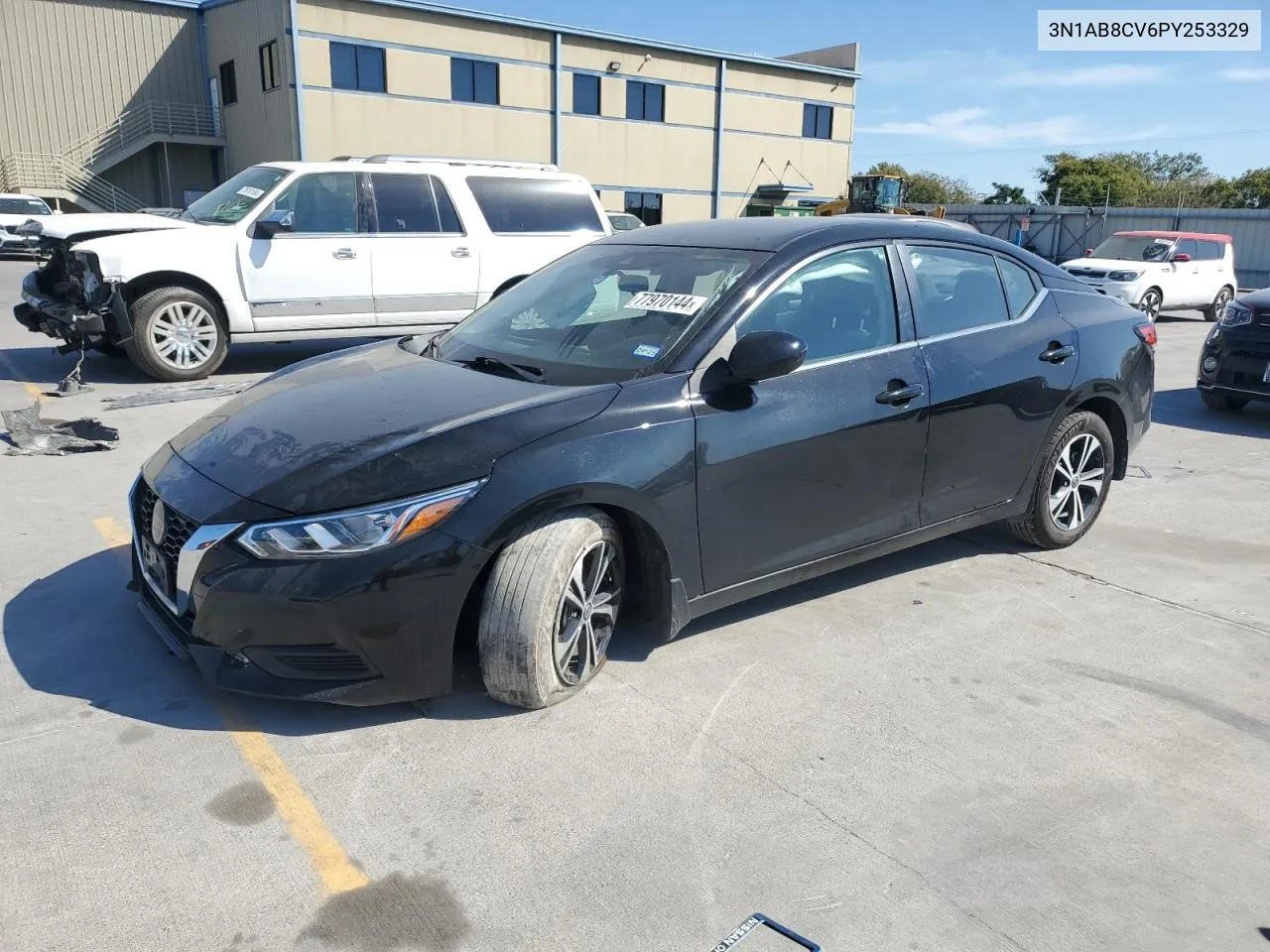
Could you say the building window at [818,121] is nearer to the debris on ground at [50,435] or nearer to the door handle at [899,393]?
the debris on ground at [50,435]

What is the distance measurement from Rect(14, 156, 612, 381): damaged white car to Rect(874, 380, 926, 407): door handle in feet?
19.0

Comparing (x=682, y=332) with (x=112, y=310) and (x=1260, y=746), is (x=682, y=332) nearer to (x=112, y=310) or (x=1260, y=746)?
(x=1260, y=746)

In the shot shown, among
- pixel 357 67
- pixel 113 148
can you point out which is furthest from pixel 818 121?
pixel 113 148

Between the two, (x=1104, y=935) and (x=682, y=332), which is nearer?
(x=1104, y=935)

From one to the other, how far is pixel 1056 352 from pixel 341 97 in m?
30.4

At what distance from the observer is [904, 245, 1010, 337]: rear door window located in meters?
4.27

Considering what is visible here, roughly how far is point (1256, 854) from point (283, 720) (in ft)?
9.53

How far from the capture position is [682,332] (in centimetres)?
369

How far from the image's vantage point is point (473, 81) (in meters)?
33.5

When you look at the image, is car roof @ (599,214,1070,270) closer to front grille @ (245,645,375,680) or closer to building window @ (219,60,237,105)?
front grille @ (245,645,375,680)

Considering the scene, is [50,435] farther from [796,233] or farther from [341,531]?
[796,233]

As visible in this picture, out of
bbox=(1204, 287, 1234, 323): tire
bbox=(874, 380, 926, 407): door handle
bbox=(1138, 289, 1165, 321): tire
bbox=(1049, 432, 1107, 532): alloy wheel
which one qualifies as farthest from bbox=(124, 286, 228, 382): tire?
bbox=(1204, 287, 1234, 323): tire

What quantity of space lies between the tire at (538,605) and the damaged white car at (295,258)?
250 inches

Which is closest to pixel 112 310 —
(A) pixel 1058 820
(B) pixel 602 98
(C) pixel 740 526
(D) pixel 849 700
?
(C) pixel 740 526
